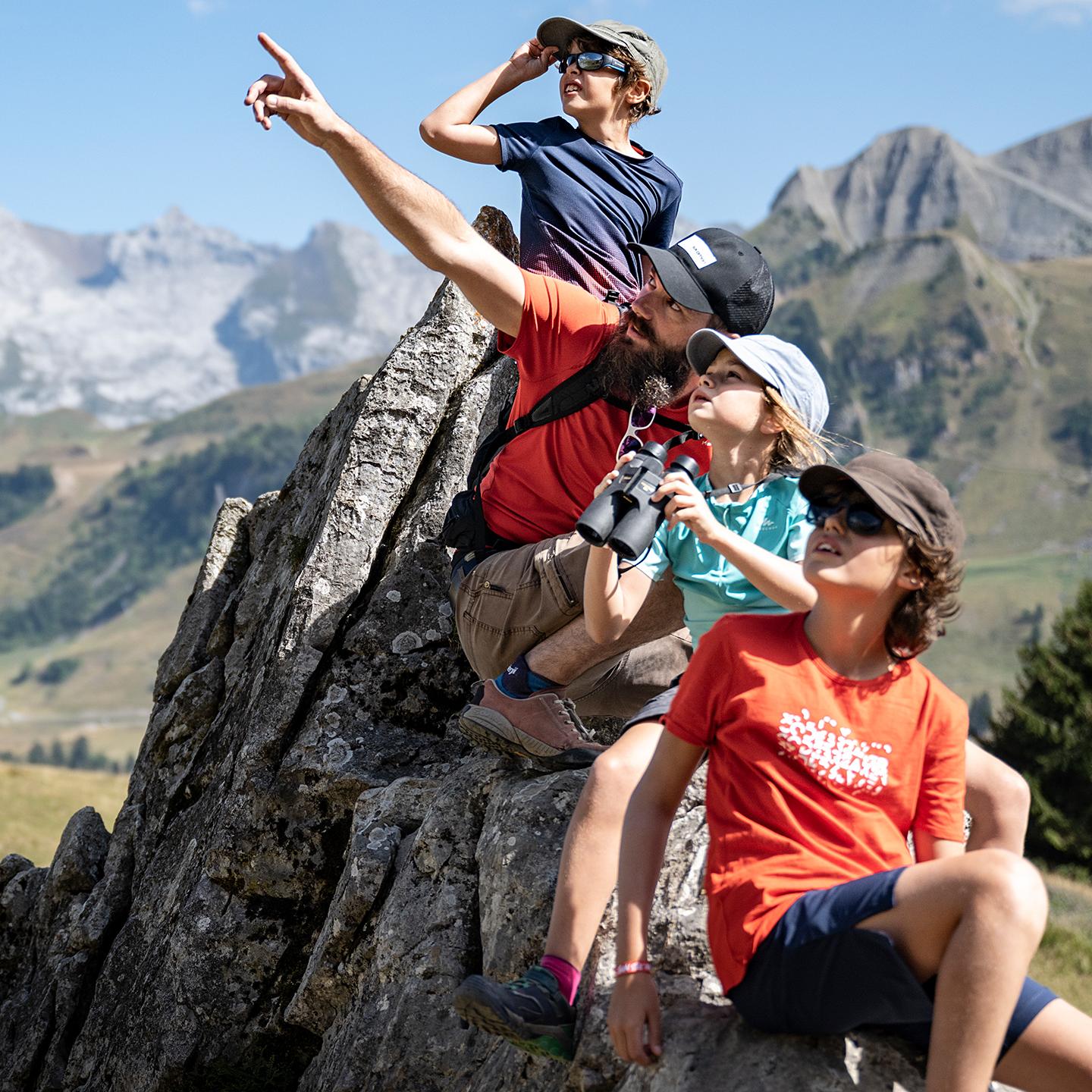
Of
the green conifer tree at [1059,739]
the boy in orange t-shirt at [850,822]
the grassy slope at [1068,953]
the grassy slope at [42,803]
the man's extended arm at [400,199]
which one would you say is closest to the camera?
the boy in orange t-shirt at [850,822]

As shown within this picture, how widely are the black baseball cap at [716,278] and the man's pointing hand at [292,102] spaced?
1960 millimetres

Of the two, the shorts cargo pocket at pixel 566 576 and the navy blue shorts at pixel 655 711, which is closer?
the navy blue shorts at pixel 655 711

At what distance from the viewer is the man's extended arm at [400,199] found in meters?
6.94

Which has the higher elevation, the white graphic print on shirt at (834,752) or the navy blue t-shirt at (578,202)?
the navy blue t-shirt at (578,202)

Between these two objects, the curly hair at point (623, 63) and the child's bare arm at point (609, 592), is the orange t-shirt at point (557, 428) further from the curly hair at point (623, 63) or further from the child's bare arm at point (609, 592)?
the curly hair at point (623, 63)

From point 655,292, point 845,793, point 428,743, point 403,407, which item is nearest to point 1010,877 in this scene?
point 845,793

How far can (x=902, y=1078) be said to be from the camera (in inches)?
204

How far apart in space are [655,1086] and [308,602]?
234 inches

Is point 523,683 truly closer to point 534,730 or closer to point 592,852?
point 534,730

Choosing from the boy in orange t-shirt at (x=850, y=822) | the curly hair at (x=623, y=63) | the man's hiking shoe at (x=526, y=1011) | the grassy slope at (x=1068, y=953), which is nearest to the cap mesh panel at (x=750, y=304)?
the curly hair at (x=623, y=63)

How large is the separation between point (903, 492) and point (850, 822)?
1373 mm

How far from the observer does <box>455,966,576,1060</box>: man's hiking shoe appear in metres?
5.45

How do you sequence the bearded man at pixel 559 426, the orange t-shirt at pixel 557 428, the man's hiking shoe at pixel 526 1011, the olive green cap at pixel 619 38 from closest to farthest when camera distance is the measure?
the man's hiking shoe at pixel 526 1011 → the bearded man at pixel 559 426 → the orange t-shirt at pixel 557 428 → the olive green cap at pixel 619 38

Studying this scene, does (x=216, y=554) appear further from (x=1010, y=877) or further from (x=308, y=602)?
(x=1010, y=877)
